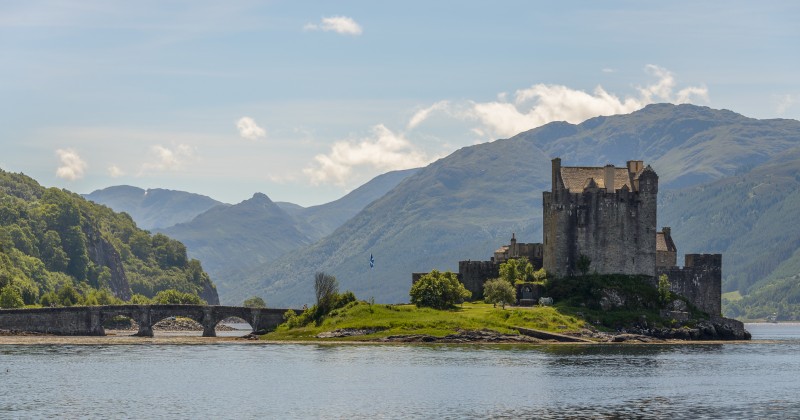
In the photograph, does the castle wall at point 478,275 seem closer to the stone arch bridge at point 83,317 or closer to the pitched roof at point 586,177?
the pitched roof at point 586,177

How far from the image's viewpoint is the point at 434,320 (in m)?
174

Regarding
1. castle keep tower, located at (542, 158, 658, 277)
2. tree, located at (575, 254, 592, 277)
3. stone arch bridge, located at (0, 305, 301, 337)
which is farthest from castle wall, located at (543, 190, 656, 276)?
stone arch bridge, located at (0, 305, 301, 337)

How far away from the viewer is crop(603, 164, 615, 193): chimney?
186375mm

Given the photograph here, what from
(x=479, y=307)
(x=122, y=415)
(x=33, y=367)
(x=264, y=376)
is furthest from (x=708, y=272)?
(x=122, y=415)

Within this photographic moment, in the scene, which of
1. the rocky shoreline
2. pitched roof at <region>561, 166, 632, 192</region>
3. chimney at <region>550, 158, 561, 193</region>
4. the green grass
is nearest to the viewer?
the rocky shoreline

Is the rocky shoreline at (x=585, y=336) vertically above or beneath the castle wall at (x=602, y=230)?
beneath

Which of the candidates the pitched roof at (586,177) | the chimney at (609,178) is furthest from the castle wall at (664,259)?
the chimney at (609,178)

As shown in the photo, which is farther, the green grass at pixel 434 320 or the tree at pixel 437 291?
the tree at pixel 437 291

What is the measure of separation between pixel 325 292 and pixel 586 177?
4026 cm

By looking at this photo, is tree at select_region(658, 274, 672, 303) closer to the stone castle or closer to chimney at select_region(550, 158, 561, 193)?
the stone castle

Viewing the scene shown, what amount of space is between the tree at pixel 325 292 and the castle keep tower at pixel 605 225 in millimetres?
31175

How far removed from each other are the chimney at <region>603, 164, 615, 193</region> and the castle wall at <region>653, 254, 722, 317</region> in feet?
46.4

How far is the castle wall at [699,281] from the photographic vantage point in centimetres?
19012

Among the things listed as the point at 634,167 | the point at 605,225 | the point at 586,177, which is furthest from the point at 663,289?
the point at 586,177
